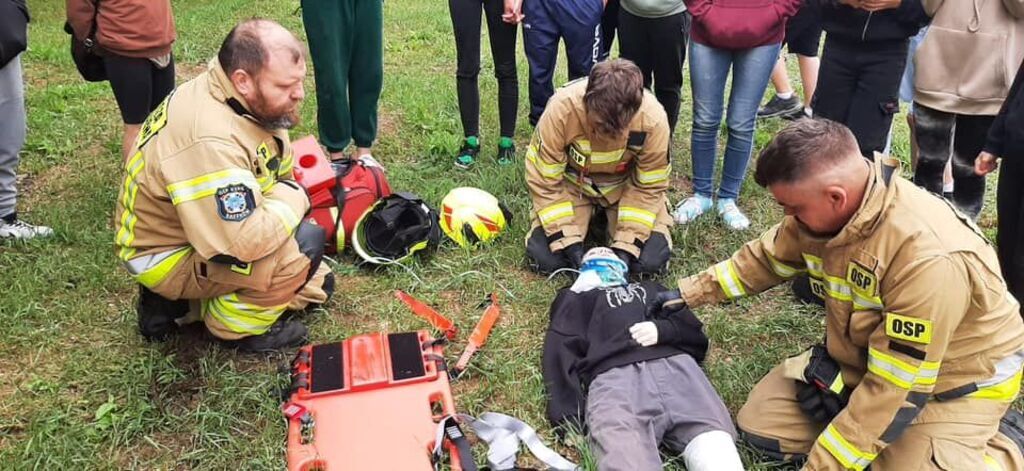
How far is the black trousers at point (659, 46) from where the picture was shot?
491 centimetres

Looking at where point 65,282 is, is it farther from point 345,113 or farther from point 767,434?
point 767,434

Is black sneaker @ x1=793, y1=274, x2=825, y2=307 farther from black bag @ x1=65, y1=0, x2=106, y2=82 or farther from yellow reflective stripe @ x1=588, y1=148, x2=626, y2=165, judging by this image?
black bag @ x1=65, y1=0, x2=106, y2=82

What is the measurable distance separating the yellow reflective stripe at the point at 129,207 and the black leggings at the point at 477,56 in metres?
2.55

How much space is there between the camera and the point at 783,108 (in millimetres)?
7105

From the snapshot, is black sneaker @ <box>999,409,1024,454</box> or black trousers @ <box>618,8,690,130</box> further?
black trousers @ <box>618,8,690,130</box>

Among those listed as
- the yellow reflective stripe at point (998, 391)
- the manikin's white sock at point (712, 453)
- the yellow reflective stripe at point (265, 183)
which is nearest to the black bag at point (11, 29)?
the yellow reflective stripe at point (265, 183)

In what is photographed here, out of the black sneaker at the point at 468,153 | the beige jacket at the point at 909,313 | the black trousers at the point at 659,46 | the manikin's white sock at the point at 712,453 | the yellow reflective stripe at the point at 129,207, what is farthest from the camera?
the black sneaker at the point at 468,153

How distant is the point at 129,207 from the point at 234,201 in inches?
22.8

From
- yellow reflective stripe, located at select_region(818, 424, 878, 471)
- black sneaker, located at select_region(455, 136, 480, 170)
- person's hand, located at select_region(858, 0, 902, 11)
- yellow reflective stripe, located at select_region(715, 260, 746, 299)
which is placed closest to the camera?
yellow reflective stripe, located at select_region(818, 424, 878, 471)

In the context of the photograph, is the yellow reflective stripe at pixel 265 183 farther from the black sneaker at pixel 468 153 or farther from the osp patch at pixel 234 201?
the black sneaker at pixel 468 153

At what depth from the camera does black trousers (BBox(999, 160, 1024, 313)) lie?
349 cm

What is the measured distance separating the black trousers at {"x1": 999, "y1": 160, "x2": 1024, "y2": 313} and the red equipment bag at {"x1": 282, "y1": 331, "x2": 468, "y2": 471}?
264 cm

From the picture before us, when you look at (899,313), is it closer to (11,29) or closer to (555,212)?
(555,212)

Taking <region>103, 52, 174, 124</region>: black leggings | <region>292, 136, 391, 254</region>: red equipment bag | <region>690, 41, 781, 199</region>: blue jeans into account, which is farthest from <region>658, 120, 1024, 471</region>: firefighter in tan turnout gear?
<region>103, 52, 174, 124</region>: black leggings
